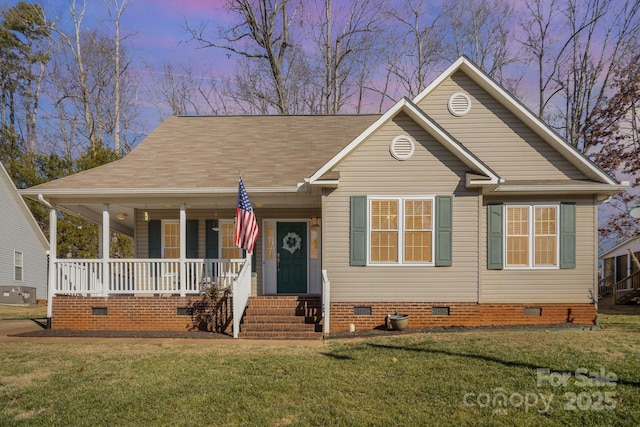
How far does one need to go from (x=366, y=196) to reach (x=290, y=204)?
8.57 feet

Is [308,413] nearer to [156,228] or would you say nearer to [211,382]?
[211,382]

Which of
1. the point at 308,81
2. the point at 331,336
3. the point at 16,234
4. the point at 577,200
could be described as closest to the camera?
the point at 331,336

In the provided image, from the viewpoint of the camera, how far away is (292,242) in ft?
42.7

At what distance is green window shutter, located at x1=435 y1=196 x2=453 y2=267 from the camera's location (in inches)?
416

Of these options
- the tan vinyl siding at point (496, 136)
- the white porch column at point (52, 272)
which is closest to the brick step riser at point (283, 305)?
the white porch column at point (52, 272)

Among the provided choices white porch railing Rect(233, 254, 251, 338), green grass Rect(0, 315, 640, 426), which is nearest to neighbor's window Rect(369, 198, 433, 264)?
green grass Rect(0, 315, 640, 426)

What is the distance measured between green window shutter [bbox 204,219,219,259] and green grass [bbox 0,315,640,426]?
408 centimetres

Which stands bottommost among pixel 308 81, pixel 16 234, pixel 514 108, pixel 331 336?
pixel 331 336

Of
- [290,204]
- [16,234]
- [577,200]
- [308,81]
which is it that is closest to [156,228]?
[290,204]

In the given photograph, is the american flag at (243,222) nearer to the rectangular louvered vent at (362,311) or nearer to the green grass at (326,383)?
the green grass at (326,383)

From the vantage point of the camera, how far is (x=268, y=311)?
11.1 metres

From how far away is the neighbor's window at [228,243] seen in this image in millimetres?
13039

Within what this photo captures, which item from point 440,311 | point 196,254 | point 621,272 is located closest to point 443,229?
point 440,311

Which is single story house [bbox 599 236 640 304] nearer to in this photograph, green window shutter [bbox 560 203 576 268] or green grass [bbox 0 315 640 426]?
green window shutter [bbox 560 203 576 268]
